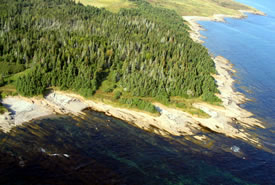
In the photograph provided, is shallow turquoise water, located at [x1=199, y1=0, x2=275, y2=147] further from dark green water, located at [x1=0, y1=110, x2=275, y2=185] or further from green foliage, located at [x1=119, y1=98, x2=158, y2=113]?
green foliage, located at [x1=119, y1=98, x2=158, y2=113]

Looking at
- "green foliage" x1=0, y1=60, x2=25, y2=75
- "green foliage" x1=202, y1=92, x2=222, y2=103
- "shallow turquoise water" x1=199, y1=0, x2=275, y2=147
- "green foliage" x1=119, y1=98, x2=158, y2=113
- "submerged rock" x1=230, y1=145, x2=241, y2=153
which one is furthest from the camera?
"shallow turquoise water" x1=199, y1=0, x2=275, y2=147

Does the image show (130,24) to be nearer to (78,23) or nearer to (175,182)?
(78,23)

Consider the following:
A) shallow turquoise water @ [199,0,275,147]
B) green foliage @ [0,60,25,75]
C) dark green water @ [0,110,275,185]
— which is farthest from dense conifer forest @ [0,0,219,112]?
shallow turquoise water @ [199,0,275,147]

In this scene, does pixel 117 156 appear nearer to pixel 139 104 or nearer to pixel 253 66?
pixel 139 104

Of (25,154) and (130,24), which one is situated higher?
(130,24)

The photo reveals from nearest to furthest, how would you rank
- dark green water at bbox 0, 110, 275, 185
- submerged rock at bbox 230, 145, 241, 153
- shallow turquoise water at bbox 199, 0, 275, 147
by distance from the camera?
1. dark green water at bbox 0, 110, 275, 185
2. submerged rock at bbox 230, 145, 241, 153
3. shallow turquoise water at bbox 199, 0, 275, 147

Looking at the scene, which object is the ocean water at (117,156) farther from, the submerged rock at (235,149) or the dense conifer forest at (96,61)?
the dense conifer forest at (96,61)

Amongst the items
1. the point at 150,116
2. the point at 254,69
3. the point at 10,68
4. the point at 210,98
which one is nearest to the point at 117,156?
the point at 150,116

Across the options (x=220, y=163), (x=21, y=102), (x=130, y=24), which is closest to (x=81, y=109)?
(x=21, y=102)
